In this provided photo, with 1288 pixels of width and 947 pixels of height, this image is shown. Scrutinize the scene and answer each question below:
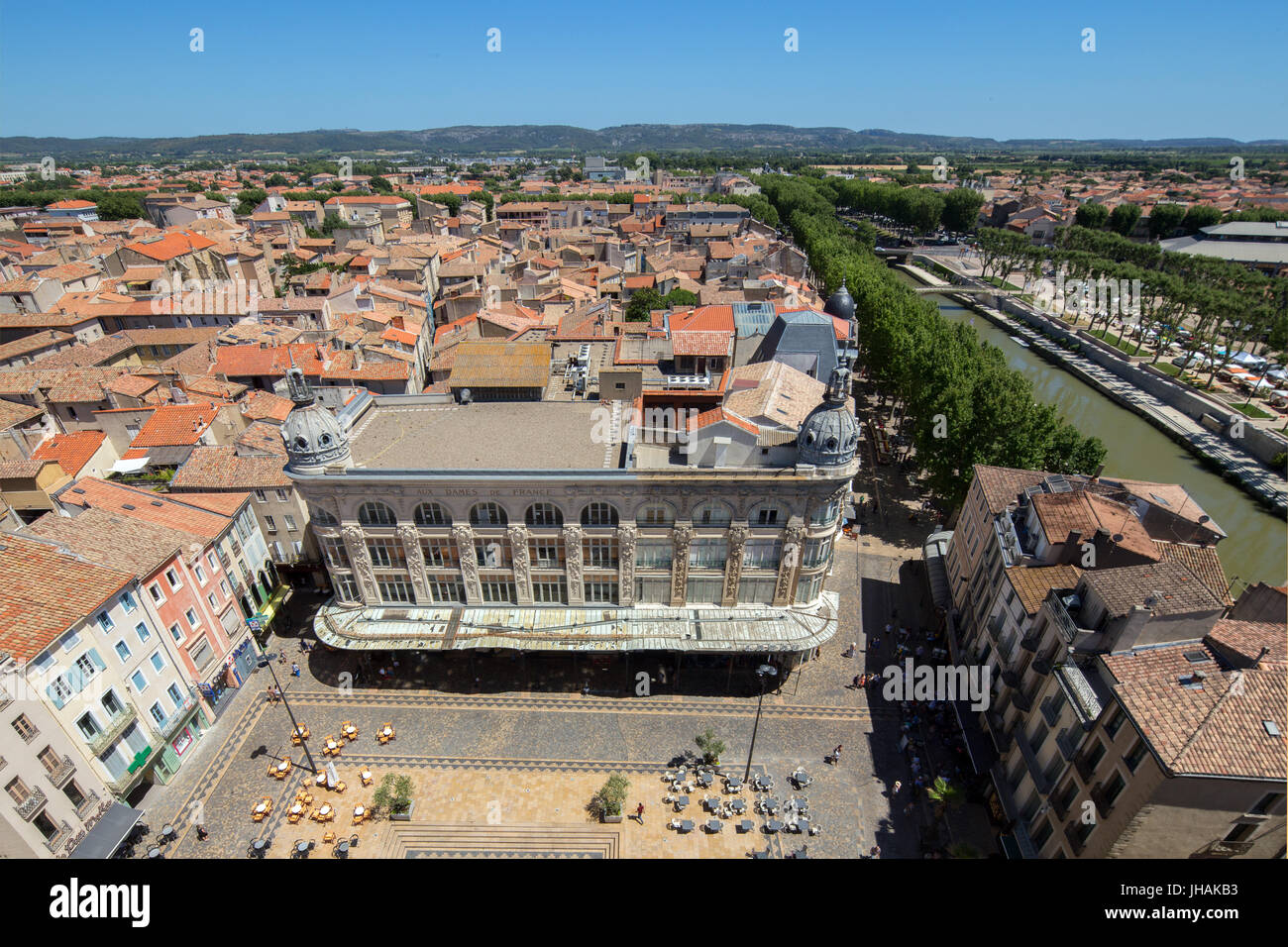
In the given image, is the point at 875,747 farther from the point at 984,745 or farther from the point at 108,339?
the point at 108,339

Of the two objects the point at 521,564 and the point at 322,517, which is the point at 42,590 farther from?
the point at 521,564

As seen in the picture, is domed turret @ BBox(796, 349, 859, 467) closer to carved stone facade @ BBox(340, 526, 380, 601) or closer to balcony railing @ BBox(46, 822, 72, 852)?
carved stone facade @ BBox(340, 526, 380, 601)

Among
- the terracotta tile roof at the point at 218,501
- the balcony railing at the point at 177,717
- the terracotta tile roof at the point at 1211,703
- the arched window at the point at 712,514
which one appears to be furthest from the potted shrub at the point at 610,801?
the terracotta tile roof at the point at 218,501

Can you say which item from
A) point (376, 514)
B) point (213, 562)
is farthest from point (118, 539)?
point (376, 514)

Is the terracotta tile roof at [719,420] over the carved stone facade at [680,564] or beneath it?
over

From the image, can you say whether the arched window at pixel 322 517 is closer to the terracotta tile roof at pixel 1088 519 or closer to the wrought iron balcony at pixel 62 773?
the wrought iron balcony at pixel 62 773

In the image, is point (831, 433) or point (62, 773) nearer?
point (62, 773)

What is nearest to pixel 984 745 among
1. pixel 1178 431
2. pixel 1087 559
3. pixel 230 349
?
pixel 1087 559
